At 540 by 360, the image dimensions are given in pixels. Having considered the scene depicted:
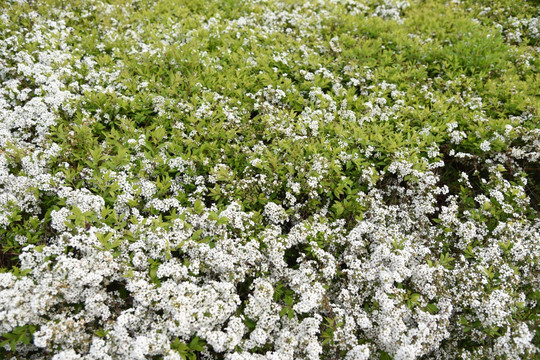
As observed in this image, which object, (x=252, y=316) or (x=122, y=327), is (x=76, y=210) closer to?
(x=122, y=327)

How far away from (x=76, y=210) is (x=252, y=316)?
2.38 metres

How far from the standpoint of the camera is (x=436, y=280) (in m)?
4.77

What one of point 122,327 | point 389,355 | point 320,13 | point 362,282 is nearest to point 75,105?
point 122,327

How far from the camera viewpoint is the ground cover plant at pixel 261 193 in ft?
13.5

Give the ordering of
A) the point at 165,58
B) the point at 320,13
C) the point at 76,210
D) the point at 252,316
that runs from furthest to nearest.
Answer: the point at 320,13 < the point at 165,58 < the point at 76,210 < the point at 252,316

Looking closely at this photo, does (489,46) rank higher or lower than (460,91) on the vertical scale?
higher

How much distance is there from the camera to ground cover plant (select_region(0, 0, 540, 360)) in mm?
4109

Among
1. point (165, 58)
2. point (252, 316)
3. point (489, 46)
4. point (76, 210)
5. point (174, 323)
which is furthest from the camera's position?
point (489, 46)

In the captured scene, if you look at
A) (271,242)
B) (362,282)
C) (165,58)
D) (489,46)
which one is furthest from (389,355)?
(489,46)

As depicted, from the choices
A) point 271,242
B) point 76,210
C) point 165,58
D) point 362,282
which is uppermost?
point 165,58

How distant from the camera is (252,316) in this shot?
4188 mm

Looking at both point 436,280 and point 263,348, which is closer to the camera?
point 263,348

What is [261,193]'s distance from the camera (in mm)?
5414

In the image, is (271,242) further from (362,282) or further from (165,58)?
(165,58)
